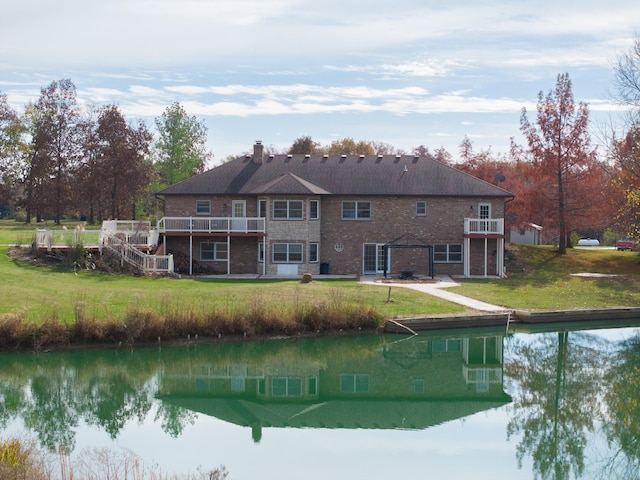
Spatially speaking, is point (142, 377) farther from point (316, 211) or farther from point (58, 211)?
point (58, 211)

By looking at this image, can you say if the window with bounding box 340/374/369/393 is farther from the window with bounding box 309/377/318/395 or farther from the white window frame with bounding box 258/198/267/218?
the white window frame with bounding box 258/198/267/218

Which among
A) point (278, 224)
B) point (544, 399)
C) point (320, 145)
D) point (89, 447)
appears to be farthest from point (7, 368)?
point (320, 145)

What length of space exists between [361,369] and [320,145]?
65245 millimetres

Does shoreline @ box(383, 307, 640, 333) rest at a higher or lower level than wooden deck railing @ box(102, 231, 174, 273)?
lower

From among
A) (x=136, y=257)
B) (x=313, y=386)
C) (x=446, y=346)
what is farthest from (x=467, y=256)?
(x=313, y=386)

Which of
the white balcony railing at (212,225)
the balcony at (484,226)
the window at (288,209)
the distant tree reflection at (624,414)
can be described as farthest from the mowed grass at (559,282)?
the white balcony railing at (212,225)

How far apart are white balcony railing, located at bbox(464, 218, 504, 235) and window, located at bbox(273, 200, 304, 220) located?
8.94m

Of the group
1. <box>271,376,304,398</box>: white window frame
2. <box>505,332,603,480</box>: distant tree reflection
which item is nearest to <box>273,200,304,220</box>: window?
<box>505,332,603,480</box>: distant tree reflection

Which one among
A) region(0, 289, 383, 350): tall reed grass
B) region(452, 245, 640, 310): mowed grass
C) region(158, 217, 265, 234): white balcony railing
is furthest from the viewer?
region(158, 217, 265, 234): white balcony railing

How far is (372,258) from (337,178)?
5006mm

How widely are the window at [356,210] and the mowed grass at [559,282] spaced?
682cm

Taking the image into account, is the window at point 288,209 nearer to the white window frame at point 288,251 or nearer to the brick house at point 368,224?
the brick house at point 368,224

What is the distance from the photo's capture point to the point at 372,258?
4141 centimetres

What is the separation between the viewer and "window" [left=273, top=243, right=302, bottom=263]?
1571 inches
